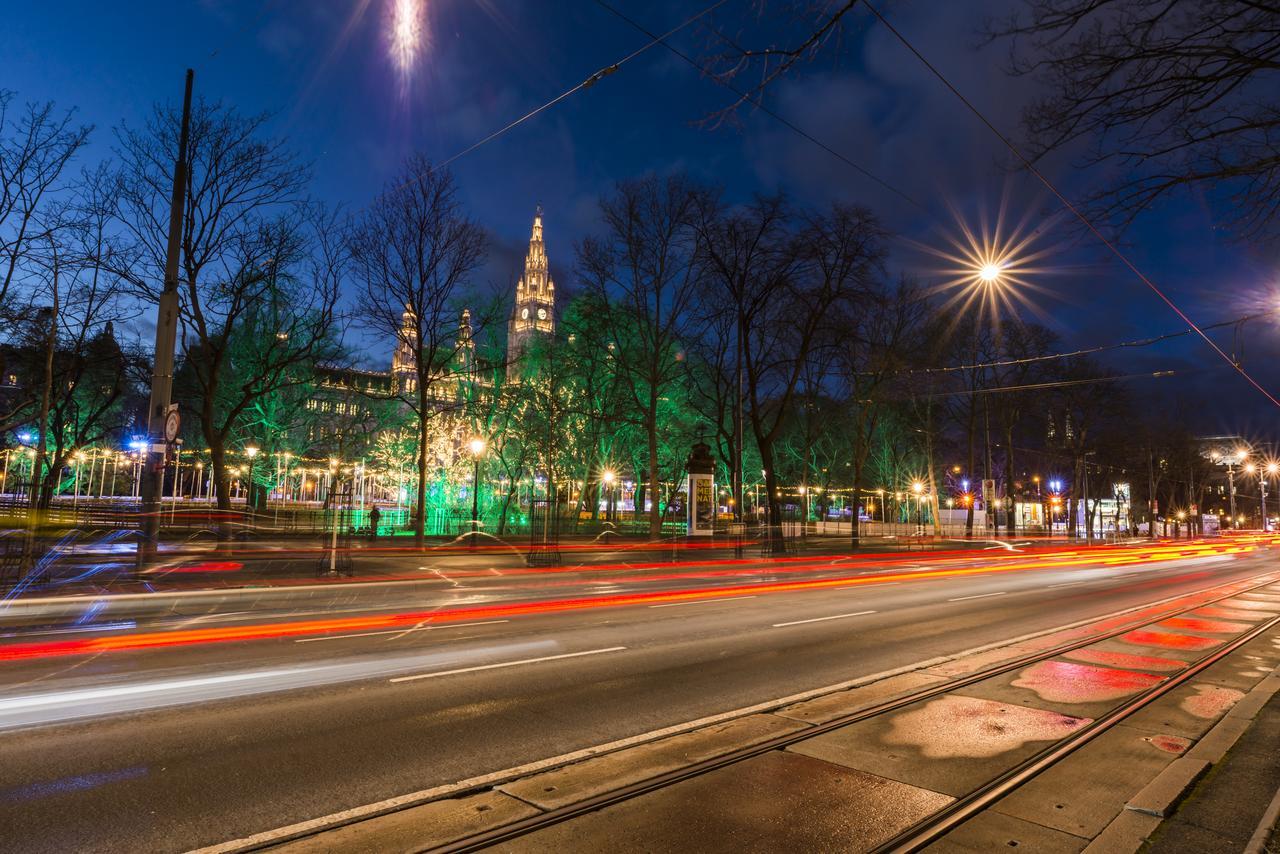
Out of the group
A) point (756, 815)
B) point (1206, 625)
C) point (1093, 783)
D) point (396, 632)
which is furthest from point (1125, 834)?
point (1206, 625)

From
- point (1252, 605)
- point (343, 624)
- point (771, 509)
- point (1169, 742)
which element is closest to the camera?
point (1169, 742)

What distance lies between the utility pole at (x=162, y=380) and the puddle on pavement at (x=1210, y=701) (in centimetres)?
1740

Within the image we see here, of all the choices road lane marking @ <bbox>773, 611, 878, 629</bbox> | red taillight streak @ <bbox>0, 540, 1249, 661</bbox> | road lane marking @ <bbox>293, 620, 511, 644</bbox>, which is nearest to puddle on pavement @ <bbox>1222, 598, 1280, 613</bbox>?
red taillight streak @ <bbox>0, 540, 1249, 661</bbox>

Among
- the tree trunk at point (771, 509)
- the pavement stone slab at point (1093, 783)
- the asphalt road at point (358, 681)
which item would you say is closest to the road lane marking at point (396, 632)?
the asphalt road at point (358, 681)

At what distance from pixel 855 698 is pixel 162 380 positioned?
51.2 feet

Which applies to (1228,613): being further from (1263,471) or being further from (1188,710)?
(1263,471)

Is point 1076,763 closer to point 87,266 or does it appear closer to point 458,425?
point 87,266

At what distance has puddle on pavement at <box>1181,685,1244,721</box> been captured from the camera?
7102mm

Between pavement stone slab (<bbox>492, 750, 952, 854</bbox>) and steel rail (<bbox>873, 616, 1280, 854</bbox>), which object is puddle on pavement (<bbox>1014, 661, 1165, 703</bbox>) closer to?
steel rail (<bbox>873, 616, 1280, 854</bbox>)

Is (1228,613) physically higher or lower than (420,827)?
lower

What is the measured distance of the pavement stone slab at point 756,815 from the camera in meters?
4.02

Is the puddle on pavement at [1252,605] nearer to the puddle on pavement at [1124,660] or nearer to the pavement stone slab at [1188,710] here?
the puddle on pavement at [1124,660]

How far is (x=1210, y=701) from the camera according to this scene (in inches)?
297

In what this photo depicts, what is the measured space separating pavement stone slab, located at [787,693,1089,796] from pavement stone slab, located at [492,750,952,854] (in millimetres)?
315
